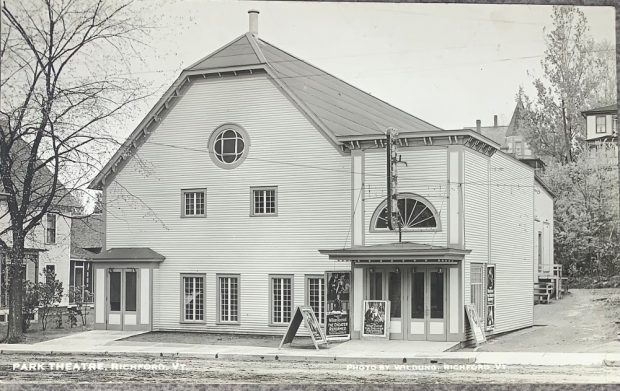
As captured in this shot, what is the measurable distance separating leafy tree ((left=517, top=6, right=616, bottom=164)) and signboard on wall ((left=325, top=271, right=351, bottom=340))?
199 cm

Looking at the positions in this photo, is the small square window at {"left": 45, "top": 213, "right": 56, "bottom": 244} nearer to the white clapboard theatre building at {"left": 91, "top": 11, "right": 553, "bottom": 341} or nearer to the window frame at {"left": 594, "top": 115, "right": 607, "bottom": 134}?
the white clapboard theatre building at {"left": 91, "top": 11, "right": 553, "bottom": 341}

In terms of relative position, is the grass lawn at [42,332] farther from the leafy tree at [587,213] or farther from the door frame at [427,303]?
the leafy tree at [587,213]

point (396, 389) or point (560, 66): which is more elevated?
point (560, 66)

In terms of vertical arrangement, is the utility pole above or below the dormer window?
below

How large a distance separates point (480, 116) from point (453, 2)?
94cm

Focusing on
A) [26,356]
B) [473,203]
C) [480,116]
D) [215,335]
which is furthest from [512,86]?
[26,356]

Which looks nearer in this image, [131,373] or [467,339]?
[131,373]

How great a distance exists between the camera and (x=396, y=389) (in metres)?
8.09

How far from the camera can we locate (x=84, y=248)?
9.05 meters

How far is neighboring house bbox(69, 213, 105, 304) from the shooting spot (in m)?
8.79

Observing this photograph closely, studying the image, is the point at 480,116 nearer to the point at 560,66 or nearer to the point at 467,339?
the point at 560,66

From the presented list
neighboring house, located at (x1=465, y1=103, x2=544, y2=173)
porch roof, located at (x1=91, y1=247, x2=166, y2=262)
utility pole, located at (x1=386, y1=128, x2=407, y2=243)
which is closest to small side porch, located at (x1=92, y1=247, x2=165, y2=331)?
porch roof, located at (x1=91, y1=247, x2=166, y2=262)

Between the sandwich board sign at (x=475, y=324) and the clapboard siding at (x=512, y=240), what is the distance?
14cm

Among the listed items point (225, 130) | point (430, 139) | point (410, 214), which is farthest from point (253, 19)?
point (410, 214)
